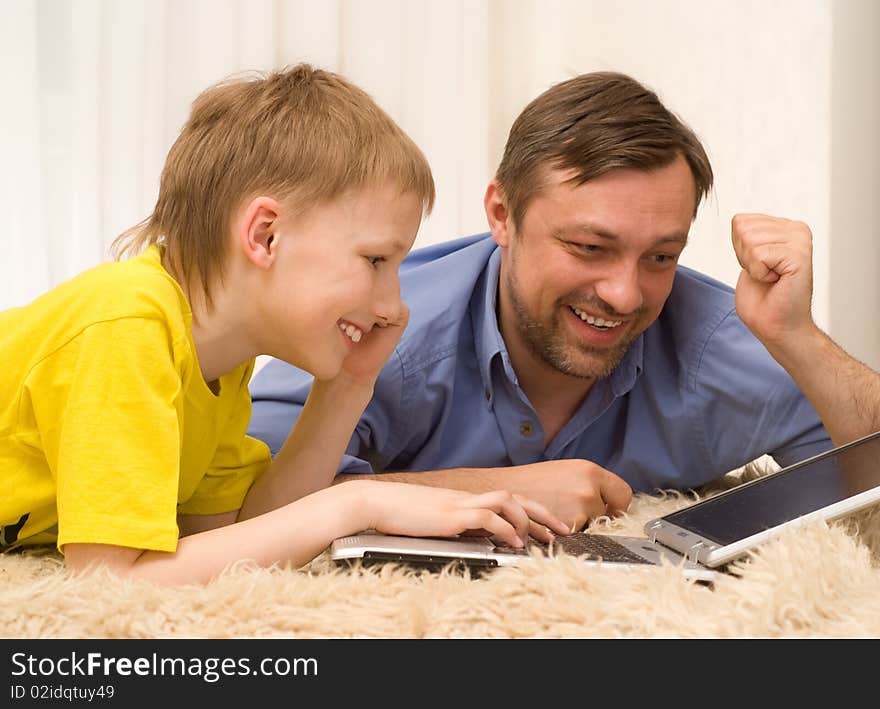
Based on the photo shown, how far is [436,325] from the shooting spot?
59.5 inches

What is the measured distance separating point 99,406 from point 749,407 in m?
0.97

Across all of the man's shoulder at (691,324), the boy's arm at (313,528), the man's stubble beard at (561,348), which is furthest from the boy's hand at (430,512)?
the man's shoulder at (691,324)

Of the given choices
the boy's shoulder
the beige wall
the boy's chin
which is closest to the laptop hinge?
the boy's chin

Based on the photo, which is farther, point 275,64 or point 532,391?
point 275,64

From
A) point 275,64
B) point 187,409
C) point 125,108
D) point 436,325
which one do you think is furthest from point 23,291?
point 187,409

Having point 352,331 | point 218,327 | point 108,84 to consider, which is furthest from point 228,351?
point 108,84

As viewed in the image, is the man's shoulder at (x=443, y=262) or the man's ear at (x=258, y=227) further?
the man's shoulder at (x=443, y=262)

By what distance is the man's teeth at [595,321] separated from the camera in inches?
58.2

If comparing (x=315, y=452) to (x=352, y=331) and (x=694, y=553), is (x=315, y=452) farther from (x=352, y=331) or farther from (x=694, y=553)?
(x=694, y=553)

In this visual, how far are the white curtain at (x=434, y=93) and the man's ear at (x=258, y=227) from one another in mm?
1485

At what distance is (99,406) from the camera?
0.89 metres

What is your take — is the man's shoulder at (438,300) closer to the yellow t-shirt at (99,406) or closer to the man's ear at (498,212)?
the man's ear at (498,212)

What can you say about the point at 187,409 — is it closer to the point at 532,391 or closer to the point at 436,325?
the point at 436,325
